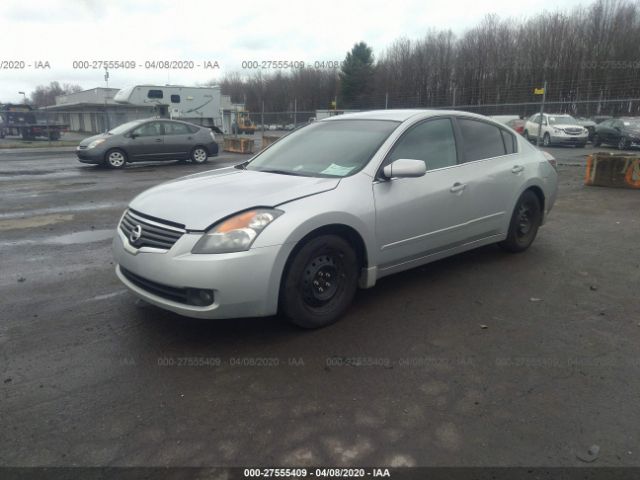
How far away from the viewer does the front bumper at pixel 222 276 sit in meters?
3.22

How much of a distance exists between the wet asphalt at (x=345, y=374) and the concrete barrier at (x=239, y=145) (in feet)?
54.6

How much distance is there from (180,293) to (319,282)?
101 centimetres

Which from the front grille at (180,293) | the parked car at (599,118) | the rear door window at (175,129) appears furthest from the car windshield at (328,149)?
the parked car at (599,118)

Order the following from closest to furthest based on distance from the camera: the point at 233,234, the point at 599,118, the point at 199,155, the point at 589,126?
the point at 233,234, the point at 199,155, the point at 589,126, the point at 599,118

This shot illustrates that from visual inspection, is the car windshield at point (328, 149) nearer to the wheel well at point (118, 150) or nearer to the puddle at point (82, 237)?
the puddle at point (82, 237)

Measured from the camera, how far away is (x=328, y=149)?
445 cm

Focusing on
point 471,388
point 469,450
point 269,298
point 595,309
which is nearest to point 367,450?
point 469,450

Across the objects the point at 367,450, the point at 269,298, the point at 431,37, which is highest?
the point at 431,37

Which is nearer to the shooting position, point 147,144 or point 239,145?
point 147,144

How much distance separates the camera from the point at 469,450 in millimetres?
2449

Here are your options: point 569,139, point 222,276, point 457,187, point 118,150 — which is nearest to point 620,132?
point 569,139

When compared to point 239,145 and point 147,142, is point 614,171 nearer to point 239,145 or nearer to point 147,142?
point 147,142

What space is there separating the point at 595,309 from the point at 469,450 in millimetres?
2393

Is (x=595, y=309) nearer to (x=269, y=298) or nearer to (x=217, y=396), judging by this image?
(x=269, y=298)
